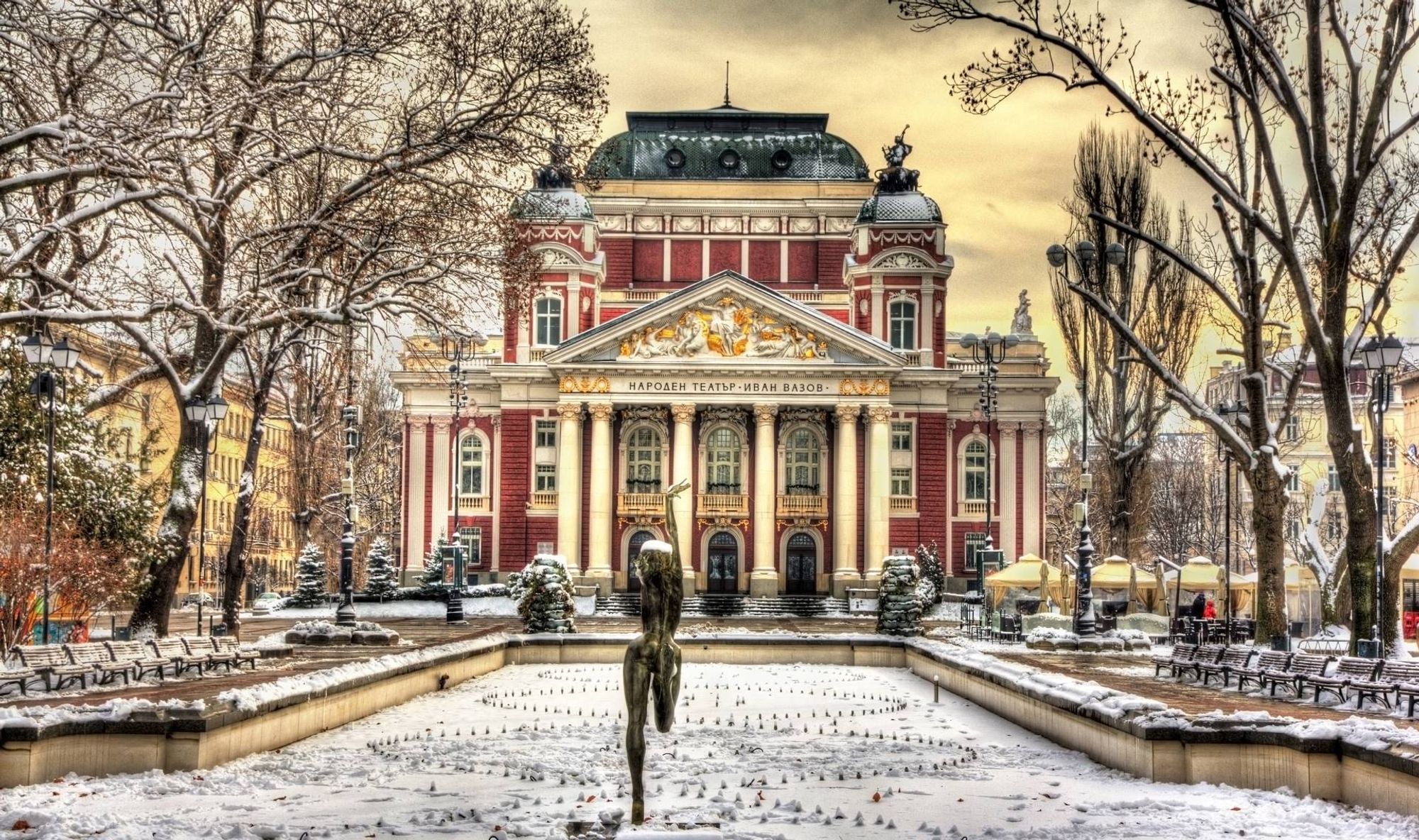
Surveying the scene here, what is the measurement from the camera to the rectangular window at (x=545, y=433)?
64.4 m

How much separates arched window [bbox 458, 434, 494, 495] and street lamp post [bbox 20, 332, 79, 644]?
38647mm

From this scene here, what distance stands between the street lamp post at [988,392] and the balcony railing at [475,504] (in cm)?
1932

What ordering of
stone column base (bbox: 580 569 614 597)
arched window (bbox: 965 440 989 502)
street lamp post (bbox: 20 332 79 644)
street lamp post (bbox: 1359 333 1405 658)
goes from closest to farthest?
1. street lamp post (bbox: 1359 333 1405 658)
2. street lamp post (bbox: 20 332 79 644)
3. stone column base (bbox: 580 569 614 597)
4. arched window (bbox: 965 440 989 502)

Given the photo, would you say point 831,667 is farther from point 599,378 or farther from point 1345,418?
point 599,378

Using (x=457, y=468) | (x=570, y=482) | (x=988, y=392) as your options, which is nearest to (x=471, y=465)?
(x=570, y=482)

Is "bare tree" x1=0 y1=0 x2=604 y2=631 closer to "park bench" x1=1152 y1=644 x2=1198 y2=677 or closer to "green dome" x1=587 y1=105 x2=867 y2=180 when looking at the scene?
"park bench" x1=1152 y1=644 x2=1198 y2=677

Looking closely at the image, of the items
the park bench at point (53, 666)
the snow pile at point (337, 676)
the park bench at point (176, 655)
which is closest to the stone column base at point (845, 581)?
the snow pile at point (337, 676)

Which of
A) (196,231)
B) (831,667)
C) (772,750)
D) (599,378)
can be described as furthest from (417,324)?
(599,378)

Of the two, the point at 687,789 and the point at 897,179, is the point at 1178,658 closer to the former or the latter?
the point at 687,789

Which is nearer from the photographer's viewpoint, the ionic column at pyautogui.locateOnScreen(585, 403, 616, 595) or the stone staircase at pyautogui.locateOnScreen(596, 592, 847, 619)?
the stone staircase at pyautogui.locateOnScreen(596, 592, 847, 619)

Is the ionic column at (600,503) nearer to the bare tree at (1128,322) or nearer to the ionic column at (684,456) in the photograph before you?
the ionic column at (684,456)

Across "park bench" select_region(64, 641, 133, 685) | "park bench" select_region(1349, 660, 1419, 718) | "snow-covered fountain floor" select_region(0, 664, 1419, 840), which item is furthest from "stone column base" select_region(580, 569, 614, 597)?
"park bench" select_region(1349, 660, 1419, 718)

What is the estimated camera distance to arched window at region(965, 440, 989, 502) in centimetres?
6544

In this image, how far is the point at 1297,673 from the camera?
2047 centimetres
